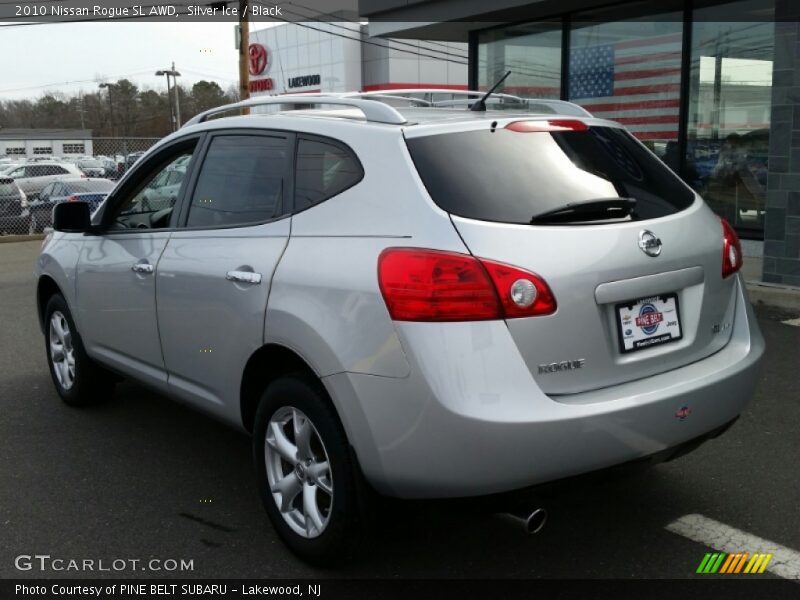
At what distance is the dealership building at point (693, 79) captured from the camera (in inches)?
352

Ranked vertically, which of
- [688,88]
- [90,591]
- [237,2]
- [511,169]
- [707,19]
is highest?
[237,2]

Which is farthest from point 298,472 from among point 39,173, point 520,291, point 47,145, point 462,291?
point 47,145

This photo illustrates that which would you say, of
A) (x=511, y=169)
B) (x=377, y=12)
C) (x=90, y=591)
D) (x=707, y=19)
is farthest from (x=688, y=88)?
(x=90, y=591)

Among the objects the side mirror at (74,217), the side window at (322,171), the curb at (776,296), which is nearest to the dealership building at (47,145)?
the curb at (776,296)

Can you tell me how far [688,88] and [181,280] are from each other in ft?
33.4

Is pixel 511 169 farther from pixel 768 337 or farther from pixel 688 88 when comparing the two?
pixel 688 88

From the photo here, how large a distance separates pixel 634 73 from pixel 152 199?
33.4 ft

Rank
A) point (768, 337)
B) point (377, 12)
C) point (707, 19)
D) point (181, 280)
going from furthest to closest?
point (377, 12) < point (707, 19) < point (768, 337) < point (181, 280)

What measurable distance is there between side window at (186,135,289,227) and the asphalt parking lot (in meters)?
1.31

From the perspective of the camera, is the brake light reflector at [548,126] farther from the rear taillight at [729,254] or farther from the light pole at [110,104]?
the light pole at [110,104]

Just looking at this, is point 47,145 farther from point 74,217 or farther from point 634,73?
point 74,217

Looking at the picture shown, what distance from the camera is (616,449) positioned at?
2826 millimetres

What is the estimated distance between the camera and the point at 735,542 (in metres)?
3.39

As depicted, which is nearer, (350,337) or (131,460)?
(350,337)
